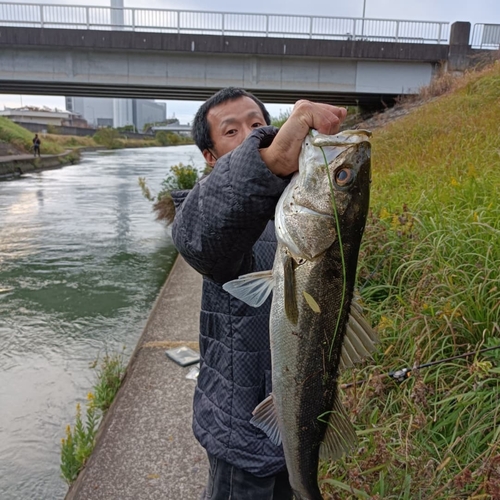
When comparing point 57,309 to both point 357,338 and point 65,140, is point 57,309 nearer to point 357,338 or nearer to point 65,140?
point 357,338

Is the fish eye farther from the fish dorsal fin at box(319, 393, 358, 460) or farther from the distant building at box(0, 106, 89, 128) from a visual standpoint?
the distant building at box(0, 106, 89, 128)

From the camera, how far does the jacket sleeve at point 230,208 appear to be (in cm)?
153

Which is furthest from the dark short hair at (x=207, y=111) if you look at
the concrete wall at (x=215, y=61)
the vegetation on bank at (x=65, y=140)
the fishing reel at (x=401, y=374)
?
the concrete wall at (x=215, y=61)

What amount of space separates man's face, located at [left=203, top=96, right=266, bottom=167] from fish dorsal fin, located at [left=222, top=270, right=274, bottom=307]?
2.75ft

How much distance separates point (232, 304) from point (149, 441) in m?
1.97

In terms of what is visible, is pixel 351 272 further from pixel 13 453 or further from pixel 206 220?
pixel 13 453

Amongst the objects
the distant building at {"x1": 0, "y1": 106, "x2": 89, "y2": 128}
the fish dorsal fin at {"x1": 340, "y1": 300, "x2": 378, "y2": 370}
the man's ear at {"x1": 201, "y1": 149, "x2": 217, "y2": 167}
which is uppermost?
the distant building at {"x1": 0, "y1": 106, "x2": 89, "y2": 128}

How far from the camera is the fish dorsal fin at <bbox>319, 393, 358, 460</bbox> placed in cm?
159

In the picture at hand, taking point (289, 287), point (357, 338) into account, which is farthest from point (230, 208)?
point (357, 338)

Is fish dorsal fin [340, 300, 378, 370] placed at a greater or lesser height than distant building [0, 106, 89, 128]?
lesser

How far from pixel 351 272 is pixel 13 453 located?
152 inches

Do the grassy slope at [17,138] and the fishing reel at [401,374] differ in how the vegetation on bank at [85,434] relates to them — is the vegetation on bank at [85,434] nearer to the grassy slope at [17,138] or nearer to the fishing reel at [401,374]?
the fishing reel at [401,374]

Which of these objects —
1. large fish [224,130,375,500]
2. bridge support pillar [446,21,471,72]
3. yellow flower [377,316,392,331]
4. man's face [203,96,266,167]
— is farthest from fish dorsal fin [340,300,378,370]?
bridge support pillar [446,21,471,72]

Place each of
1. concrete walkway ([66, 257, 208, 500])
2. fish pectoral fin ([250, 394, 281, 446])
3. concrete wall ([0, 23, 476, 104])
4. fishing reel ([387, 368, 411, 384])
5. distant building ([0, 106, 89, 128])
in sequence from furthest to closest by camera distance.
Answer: distant building ([0, 106, 89, 128]) < concrete wall ([0, 23, 476, 104]) < concrete walkway ([66, 257, 208, 500]) < fishing reel ([387, 368, 411, 384]) < fish pectoral fin ([250, 394, 281, 446])
